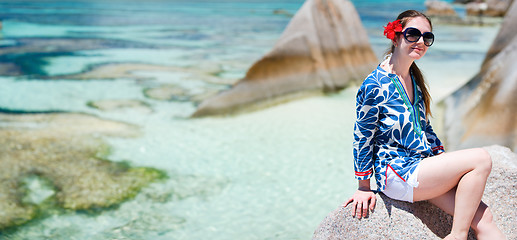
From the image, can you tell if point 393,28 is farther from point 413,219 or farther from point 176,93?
point 176,93

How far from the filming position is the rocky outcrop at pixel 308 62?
21.7ft

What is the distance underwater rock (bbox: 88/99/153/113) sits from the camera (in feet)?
21.5

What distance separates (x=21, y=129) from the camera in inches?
214

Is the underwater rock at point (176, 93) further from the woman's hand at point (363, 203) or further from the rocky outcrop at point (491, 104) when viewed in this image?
the woman's hand at point (363, 203)

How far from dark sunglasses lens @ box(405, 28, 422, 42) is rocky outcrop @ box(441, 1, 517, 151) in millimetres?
2475

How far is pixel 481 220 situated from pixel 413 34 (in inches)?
35.0

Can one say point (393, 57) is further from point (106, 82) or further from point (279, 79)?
point (106, 82)

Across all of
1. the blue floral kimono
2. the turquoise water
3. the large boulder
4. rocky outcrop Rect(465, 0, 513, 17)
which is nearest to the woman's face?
the blue floral kimono

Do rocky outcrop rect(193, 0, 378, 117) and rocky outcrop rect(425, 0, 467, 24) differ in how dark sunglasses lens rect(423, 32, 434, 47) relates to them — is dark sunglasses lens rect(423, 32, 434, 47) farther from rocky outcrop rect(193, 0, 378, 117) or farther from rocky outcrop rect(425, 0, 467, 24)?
rocky outcrop rect(425, 0, 467, 24)

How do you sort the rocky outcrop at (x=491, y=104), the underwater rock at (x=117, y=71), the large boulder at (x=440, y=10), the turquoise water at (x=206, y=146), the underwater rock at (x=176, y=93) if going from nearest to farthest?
1. the turquoise water at (x=206, y=146)
2. the rocky outcrop at (x=491, y=104)
3. the underwater rock at (x=176, y=93)
4. the underwater rock at (x=117, y=71)
5. the large boulder at (x=440, y=10)

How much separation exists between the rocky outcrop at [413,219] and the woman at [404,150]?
0.06 meters

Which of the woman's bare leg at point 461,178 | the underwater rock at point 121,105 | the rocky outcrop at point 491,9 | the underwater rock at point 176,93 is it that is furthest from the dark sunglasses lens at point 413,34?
the rocky outcrop at point 491,9

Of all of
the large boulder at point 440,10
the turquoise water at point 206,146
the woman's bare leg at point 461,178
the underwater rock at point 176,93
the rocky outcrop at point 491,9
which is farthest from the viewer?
the large boulder at point 440,10

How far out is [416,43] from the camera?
7.07 ft
